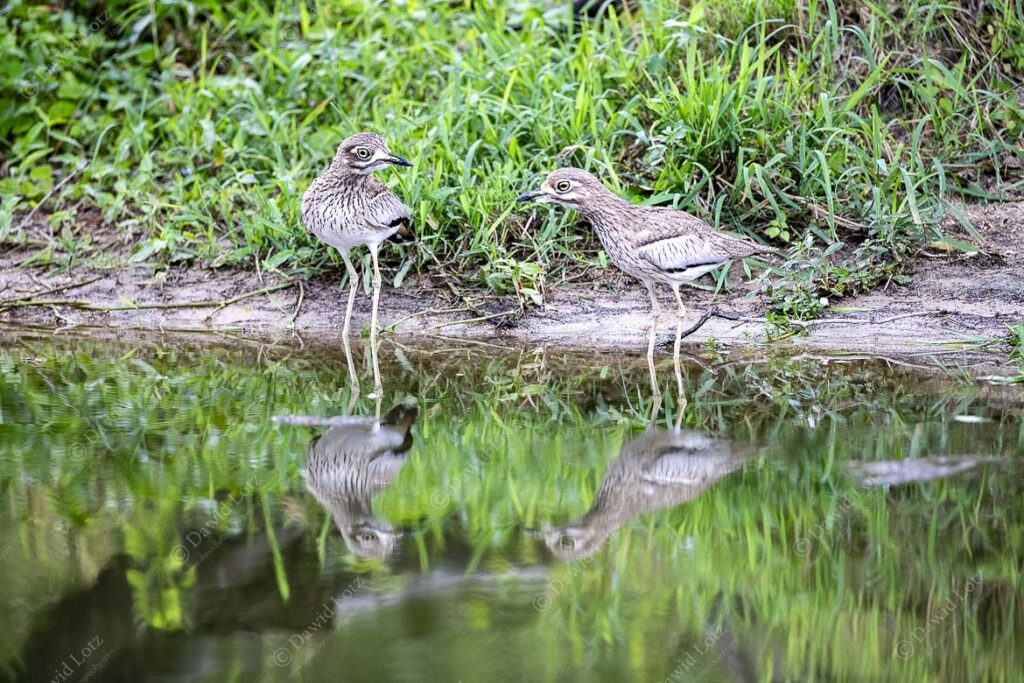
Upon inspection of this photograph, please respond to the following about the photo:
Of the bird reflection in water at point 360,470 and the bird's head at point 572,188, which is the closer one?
the bird reflection in water at point 360,470

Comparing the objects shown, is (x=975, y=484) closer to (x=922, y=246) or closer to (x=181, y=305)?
(x=922, y=246)

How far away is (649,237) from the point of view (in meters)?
7.10

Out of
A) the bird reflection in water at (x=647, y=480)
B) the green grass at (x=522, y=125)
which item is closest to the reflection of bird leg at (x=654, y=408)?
the bird reflection in water at (x=647, y=480)

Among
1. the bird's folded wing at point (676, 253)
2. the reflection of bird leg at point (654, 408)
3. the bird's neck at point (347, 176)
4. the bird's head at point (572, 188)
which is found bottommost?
the reflection of bird leg at point (654, 408)

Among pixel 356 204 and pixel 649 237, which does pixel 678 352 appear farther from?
pixel 356 204

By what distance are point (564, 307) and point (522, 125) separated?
1.43 m

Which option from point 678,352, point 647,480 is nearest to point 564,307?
point 678,352

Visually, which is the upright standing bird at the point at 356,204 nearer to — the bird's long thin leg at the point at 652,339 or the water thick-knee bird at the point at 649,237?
the water thick-knee bird at the point at 649,237

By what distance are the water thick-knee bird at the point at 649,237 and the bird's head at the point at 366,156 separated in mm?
1025

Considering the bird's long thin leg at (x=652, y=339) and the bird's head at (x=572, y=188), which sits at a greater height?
the bird's head at (x=572, y=188)

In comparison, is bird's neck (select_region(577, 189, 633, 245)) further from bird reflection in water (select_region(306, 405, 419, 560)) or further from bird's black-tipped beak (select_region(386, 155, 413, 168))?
bird reflection in water (select_region(306, 405, 419, 560))

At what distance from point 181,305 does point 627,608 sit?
556cm

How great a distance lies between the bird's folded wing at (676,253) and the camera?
7059mm

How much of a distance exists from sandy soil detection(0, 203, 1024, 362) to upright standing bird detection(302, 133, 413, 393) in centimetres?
50
